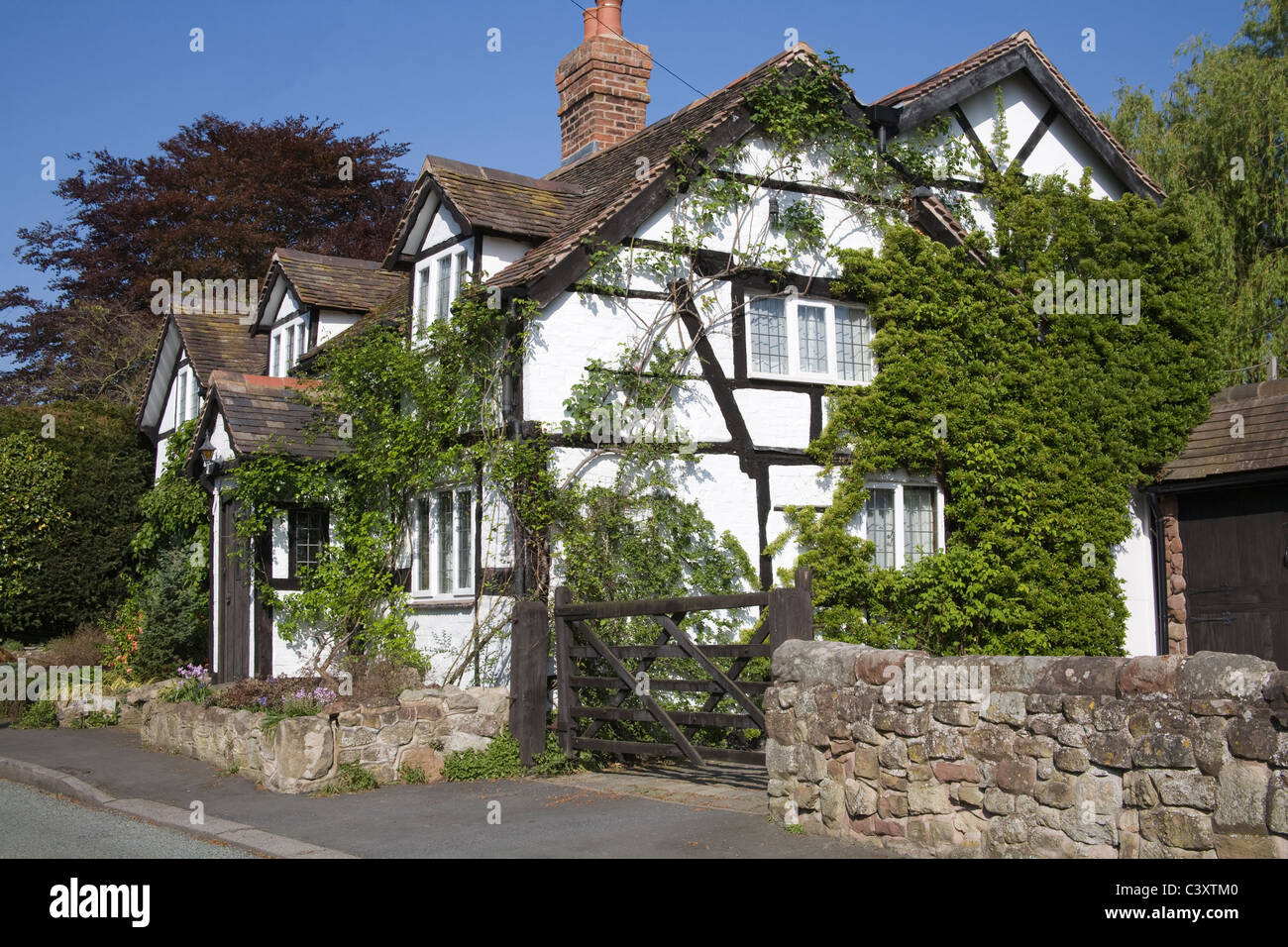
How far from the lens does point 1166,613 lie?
14984mm

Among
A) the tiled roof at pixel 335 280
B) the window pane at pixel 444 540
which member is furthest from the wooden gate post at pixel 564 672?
the tiled roof at pixel 335 280

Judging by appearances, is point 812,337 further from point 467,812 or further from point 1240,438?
point 467,812

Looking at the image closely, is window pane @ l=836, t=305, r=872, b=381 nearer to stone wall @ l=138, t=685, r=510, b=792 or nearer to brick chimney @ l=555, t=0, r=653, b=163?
brick chimney @ l=555, t=0, r=653, b=163

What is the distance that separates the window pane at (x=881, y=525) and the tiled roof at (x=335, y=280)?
7.96m

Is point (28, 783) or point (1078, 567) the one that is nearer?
point (28, 783)

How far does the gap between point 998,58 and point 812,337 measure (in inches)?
187

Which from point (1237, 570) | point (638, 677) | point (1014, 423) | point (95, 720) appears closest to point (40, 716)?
point (95, 720)

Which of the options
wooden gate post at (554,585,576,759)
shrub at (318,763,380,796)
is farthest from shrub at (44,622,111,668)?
wooden gate post at (554,585,576,759)

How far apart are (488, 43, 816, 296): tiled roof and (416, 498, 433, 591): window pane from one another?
10.1 feet

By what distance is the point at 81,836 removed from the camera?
860cm
